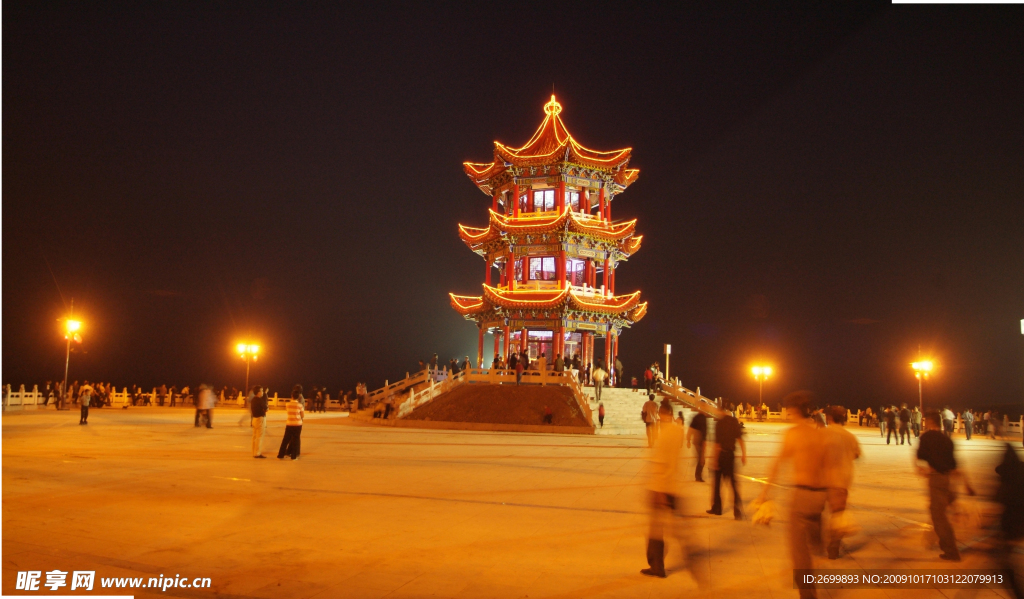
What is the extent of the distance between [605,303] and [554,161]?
28.4 feet

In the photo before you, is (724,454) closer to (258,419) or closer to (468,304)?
(258,419)

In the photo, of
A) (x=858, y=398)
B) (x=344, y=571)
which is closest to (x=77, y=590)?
(x=344, y=571)

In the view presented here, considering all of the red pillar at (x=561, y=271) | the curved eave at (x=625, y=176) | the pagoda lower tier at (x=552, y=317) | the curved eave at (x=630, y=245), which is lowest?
the pagoda lower tier at (x=552, y=317)

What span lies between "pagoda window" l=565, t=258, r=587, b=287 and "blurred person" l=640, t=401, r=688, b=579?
3259 cm

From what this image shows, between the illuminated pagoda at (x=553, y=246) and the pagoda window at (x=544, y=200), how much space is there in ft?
0.20

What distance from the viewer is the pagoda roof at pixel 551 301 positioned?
35781 mm

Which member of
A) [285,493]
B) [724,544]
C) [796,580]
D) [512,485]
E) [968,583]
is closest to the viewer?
[796,580]

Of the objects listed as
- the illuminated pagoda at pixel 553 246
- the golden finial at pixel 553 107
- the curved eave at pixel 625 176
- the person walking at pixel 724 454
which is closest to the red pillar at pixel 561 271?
the illuminated pagoda at pixel 553 246

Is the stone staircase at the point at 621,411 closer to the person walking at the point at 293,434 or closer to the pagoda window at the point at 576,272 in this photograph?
the pagoda window at the point at 576,272

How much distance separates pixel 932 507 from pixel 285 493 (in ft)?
28.4

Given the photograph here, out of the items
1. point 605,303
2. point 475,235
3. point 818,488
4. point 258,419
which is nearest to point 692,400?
point 605,303

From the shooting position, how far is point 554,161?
37875 millimetres

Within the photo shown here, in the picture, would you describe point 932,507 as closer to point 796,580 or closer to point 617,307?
point 796,580

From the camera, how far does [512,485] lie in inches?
457
